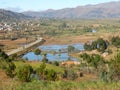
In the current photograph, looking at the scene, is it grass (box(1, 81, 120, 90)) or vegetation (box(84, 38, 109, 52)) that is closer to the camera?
grass (box(1, 81, 120, 90))

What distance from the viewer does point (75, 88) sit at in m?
12.6

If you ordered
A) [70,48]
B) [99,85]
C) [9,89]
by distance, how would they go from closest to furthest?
[9,89] < [99,85] < [70,48]

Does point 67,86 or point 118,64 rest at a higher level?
point 67,86

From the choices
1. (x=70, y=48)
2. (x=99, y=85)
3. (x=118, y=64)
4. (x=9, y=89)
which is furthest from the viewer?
(x=70, y=48)

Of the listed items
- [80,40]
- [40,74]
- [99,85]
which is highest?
[99,85]

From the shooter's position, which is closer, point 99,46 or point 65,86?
point 65,86

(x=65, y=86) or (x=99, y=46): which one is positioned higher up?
(x=65, y=86)

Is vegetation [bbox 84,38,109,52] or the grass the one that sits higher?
the grass

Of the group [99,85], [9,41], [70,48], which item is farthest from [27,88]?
[9,41]

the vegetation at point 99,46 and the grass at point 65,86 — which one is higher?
the grass at point 65,86

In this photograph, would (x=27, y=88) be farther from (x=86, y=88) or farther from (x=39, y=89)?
(x=86, y=88)

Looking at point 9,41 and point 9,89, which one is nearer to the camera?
point 9,89

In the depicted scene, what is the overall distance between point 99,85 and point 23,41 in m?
121

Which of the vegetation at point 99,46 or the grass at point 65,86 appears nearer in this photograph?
the grass at point 65,86
